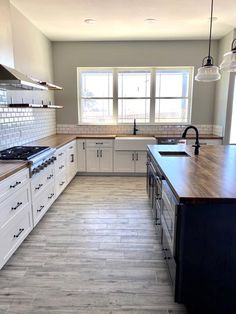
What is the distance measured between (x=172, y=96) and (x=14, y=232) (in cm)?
436

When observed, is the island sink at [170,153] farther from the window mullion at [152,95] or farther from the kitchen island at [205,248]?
the window mullion at [152,95]

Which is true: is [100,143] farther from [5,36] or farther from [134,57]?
[5,36]

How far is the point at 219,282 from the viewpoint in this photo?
1531mm

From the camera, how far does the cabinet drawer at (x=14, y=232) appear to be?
2037mm

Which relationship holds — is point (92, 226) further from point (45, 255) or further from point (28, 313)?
point (28, 313)

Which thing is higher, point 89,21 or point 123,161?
point 89,21

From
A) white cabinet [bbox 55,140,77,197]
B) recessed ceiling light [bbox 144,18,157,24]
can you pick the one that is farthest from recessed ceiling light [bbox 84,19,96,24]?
white cabinet [bbox 55,140,77,197]

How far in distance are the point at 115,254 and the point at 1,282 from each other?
3.33 feet

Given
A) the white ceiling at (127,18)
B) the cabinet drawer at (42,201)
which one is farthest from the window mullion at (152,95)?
the cabinet drawer at (42,201)

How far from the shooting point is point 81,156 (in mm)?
5043

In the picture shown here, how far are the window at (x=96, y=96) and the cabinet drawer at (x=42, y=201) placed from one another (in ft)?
8.47

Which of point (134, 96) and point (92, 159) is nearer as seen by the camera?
point (92, 159)

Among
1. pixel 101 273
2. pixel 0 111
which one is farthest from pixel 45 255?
pixel 0 111

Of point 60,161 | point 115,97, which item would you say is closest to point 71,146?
point 60,161
